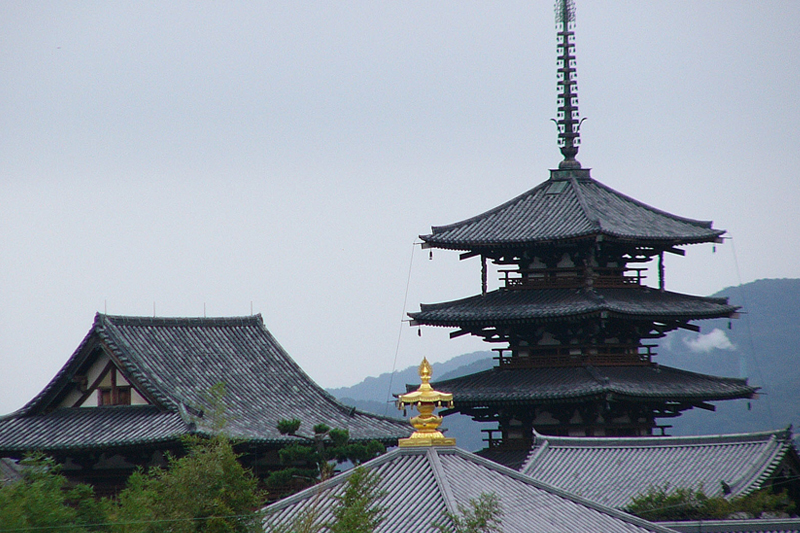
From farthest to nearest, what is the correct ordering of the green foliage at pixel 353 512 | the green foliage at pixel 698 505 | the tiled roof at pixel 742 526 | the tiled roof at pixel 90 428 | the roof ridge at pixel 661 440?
the roof ridge at pixel 661 440 → the tiled roof at pixel 90 428 → the green foliage at pixel 698 505 → the tiled roof at pixel 742 526 → the green foliage at pixel 353 512

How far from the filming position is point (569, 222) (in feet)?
130

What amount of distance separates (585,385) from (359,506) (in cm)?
2182

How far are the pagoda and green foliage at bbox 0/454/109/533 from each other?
905 inches

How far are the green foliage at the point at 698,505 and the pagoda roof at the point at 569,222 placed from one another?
9.79 m

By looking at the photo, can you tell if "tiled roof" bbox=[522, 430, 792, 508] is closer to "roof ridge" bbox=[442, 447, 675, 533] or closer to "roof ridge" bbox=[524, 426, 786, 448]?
"roof ridge" bbox=[524, 426, 786, 448]

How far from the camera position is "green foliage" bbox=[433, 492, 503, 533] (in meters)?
16.5

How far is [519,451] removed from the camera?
128 ft

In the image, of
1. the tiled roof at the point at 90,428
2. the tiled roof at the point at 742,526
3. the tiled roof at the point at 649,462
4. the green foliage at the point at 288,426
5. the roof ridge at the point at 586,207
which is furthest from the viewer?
the roof ridge at the point at 586,207

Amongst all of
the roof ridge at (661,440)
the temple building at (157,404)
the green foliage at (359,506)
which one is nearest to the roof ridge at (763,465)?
the roof ridge at (661,440)

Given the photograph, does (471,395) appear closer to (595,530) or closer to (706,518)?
(706,518)

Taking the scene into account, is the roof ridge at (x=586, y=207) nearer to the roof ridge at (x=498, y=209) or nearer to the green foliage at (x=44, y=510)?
the roof ridge at (x=498, y=209)

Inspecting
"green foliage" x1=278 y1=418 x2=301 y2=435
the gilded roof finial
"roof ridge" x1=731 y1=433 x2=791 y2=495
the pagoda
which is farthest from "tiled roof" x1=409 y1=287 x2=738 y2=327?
the gilded roof finial

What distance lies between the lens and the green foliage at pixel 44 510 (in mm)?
14477

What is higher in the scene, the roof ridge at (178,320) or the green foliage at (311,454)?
the roof ridge at (178,320)
